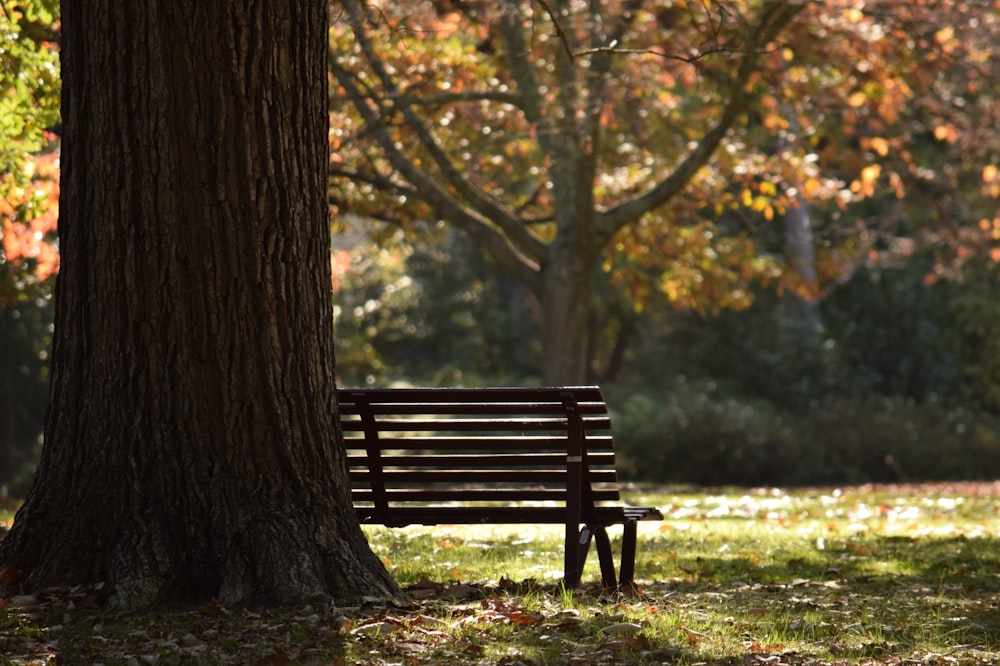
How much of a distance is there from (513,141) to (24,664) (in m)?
13.7

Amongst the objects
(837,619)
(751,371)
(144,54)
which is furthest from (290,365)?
(751,371)

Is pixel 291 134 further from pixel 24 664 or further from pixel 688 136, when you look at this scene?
pixel 688 136

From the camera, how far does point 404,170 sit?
14336 mm

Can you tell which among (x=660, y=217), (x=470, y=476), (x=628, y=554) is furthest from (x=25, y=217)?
(x=660, y=217)

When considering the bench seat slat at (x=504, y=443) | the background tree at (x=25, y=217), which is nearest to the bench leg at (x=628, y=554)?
the bench seat slat at (x=504, y=443)

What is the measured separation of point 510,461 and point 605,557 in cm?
71

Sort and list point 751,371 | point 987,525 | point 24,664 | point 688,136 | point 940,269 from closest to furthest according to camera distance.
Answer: point 24,664, point 987,525, point 688,136, point 940,269, point 751,371

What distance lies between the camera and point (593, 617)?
16.9 ft

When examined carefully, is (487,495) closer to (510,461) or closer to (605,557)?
(510,461)

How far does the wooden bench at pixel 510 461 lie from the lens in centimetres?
587

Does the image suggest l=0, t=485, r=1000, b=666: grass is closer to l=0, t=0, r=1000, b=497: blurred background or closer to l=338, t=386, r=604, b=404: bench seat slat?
l=338, t=386, r=604, b=404: bench seat slat

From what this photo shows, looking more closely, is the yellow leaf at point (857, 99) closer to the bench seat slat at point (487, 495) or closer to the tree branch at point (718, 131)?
the tree branch at point (718, 131)

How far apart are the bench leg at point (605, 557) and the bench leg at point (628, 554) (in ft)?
0.16

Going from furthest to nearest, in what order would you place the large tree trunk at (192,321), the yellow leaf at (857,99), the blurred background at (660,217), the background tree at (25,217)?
the yellow leaf at (857,99)
the blurred background at (660,217)
the background tree at (25,217)
the large tree trunk at (192,321)
